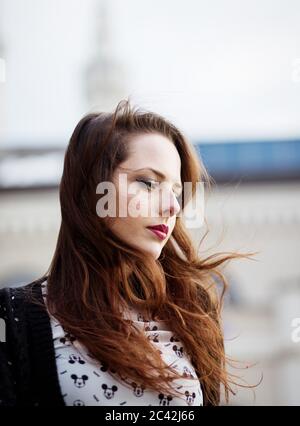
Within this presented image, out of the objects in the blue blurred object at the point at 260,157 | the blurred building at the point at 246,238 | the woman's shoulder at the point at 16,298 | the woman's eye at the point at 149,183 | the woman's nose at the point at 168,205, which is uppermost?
the blue blurred object at the point at 260,157

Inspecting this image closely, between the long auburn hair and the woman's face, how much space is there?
16 mm

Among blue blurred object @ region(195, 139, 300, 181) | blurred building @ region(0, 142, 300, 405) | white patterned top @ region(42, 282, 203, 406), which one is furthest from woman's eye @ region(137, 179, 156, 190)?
blue blurred object @ region(195, 139, 300, 181)

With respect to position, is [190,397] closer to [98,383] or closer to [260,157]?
[98,383]

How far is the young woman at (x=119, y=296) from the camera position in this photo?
1078 mm

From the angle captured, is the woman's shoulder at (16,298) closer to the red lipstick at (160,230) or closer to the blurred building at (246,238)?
the red lipstick at (160,230)

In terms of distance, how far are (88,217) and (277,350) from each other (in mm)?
9886

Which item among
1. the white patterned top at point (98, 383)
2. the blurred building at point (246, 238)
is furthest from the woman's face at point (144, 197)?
the blurred building at point (246, 238)

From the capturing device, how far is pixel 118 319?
1143 mm

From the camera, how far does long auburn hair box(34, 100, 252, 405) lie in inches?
43.8

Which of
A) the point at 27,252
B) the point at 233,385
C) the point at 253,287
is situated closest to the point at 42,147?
the point at 27,252

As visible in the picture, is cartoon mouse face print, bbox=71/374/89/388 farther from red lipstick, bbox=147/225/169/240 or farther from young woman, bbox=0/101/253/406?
red lipstick, bbox=147/225/169/240

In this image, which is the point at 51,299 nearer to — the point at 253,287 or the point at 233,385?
the point at 233,385

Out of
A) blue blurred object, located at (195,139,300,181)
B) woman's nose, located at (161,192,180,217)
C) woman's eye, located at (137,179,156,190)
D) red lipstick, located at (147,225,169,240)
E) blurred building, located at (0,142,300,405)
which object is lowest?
blurred building, located at (0,142,300,405)
